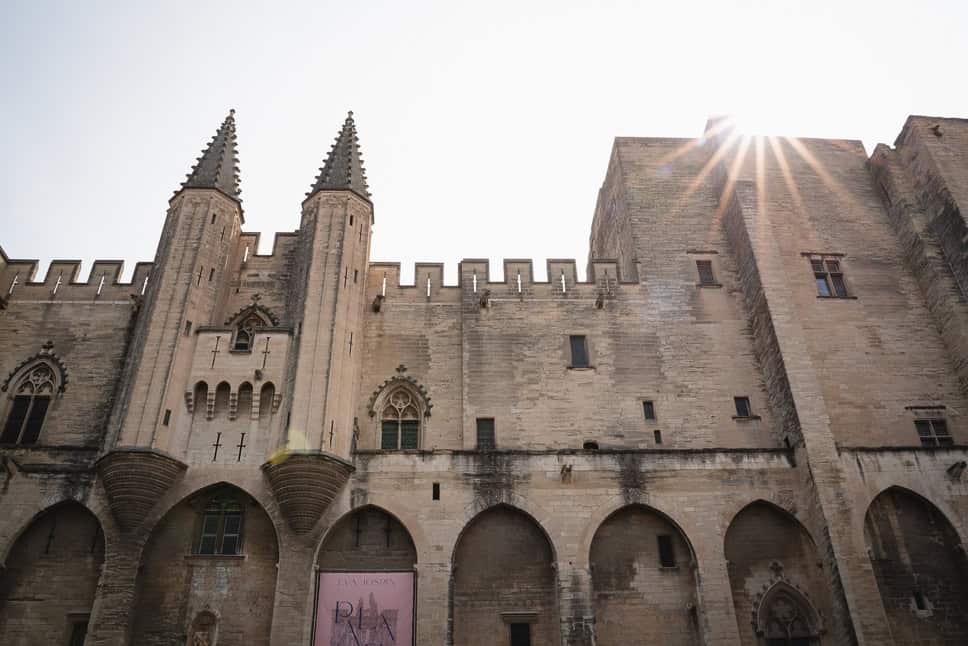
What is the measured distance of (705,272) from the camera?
2180cm

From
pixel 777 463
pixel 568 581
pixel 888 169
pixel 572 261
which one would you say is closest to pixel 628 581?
pixel 568 581

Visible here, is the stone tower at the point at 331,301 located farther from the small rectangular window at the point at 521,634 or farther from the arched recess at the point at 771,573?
the arched recess at the point at 771,573

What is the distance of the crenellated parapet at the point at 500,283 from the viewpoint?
20.8 m

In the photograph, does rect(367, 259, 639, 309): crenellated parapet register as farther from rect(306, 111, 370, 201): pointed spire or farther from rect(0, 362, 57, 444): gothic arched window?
rect(0, 362, 57, 444): gothic arched window

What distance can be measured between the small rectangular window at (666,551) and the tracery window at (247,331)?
11.1 m

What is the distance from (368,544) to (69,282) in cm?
1220

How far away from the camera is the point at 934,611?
51.2 ft

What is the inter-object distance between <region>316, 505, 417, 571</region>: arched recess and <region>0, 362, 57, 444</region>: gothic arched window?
8359mm

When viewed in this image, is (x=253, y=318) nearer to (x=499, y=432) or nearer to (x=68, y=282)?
(x=68, y=282)

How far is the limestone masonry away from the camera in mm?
15133

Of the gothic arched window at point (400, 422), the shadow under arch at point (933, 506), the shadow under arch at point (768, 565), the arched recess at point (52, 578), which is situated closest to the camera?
the arched recess at point (52, 578)

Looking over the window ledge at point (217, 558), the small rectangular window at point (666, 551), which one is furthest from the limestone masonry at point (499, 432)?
the window ledge at point (217, 558)

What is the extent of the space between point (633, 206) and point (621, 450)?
376 inches

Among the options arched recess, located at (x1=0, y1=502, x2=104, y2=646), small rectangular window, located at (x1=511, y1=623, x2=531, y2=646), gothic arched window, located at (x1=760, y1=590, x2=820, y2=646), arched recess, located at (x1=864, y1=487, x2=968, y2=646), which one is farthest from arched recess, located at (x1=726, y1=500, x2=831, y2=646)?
arched recess, located at (x1=0, y1=502, x2=104, y2=646)
